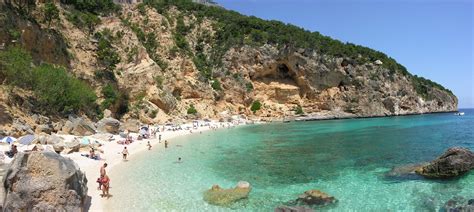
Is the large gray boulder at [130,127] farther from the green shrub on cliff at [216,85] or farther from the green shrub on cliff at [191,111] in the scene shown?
the green shrub on cliff at [216,85]

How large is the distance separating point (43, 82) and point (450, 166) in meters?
34.4

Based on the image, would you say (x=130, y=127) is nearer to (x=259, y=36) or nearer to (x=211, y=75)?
(x=211, y=75)

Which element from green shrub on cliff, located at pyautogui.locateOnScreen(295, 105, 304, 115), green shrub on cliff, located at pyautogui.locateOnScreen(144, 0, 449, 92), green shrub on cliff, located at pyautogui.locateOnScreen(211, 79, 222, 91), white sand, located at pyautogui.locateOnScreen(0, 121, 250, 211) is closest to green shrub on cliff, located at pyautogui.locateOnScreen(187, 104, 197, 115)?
green shrub on cliff, located at pyautogui.locateOnScreen(211, 79, 222, 91)

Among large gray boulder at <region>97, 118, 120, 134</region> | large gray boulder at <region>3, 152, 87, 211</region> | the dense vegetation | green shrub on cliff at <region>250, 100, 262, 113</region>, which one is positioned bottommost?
large gray boulder at <region>3, 152, 87, 211</region>

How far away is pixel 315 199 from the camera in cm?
1358

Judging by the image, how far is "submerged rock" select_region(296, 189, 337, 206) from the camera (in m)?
13.4

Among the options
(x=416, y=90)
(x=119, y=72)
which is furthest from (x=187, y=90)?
(x=416, y=90)

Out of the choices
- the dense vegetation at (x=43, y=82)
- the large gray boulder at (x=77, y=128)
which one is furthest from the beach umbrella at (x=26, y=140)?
the dense vegetation at (x=43, y=82)

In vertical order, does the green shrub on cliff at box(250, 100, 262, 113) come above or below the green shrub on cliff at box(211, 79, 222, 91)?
below

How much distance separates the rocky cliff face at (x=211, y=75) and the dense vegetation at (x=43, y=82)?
8.69m

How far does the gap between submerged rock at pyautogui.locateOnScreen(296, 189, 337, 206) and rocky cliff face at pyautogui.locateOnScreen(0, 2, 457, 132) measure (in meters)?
39.0

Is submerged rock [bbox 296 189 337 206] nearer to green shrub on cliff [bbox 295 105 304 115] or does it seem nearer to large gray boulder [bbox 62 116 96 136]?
large gray boulder [bbox 62 116 96 136]

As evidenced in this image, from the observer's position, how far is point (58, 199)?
11.0 metres

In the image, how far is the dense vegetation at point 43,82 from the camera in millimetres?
33438
